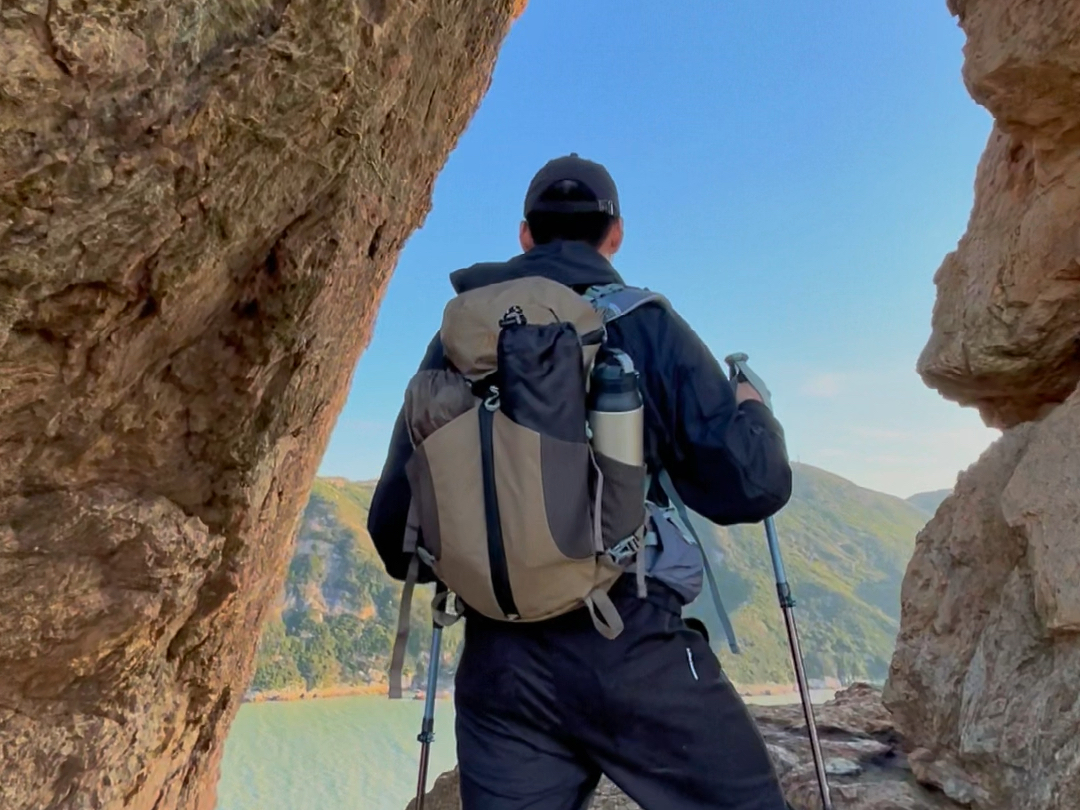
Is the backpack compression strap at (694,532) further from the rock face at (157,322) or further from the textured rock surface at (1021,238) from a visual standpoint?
the textured rock surface at (1021,238)

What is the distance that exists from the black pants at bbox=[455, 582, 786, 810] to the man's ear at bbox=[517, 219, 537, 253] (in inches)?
49.4

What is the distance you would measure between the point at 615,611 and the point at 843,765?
2967 mm

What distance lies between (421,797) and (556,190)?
2.16m

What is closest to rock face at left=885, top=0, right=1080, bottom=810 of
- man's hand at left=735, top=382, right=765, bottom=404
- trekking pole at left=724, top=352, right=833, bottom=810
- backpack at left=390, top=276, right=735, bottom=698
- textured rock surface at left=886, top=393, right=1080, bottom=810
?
textured rock surface at left=886, top=393, right=1080, bottom=810

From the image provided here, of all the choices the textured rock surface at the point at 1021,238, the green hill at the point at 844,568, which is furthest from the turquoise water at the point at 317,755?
the textured rock surface at the point at 1021,238

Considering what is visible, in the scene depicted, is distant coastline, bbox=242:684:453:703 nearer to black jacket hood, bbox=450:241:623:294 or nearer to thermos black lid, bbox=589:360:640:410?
black jacket hood, bbox=450:241:623:294

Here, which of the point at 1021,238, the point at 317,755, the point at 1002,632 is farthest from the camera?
the point at 317,755

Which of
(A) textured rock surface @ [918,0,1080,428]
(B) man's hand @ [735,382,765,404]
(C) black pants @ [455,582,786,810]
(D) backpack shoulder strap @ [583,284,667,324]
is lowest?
(C) black pants @ [455,582,786,810]

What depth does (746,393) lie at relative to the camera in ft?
8.69

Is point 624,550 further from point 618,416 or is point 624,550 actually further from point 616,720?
point 616,720

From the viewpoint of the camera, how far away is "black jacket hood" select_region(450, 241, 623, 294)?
269cm

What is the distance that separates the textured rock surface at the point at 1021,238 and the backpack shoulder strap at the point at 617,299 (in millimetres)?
3644

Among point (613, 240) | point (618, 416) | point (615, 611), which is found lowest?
point (615, 611)

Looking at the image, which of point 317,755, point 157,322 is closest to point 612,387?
point 157,322
